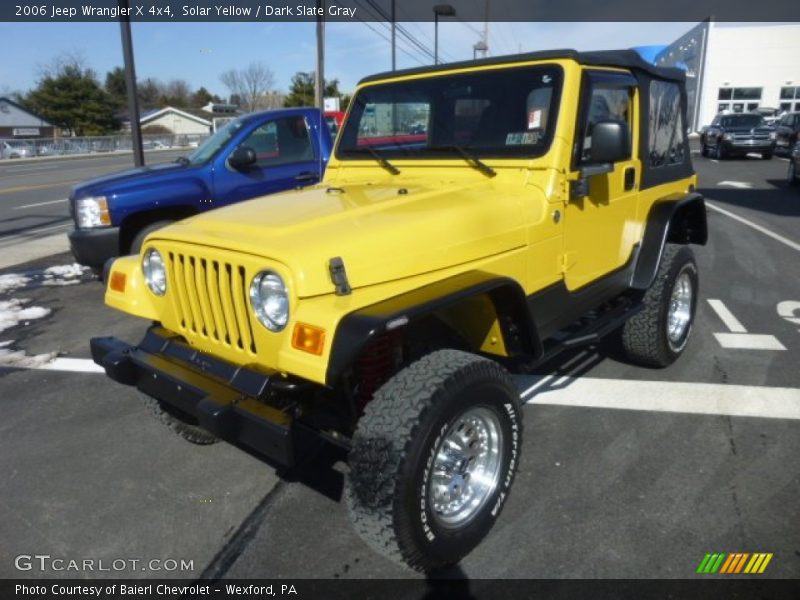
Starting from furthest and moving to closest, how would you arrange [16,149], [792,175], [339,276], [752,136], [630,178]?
1. [16,149]
2. [752,136]
3. [792,175]
4. [630,178]
5. [339,276]

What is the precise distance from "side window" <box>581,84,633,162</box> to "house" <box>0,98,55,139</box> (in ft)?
206

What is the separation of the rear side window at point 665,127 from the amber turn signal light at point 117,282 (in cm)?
339

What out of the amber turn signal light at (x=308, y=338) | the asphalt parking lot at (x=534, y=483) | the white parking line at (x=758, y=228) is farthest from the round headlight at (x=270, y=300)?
the white parking line at (x=758, y=228)

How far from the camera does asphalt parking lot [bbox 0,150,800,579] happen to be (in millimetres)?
2625

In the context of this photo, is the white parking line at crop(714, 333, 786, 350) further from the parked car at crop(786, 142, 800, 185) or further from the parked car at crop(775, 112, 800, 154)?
the parked car at crop(775, 112, 800, 154)

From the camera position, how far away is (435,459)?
239cm

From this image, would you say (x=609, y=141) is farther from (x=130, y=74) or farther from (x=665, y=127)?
(x=130, y=74)

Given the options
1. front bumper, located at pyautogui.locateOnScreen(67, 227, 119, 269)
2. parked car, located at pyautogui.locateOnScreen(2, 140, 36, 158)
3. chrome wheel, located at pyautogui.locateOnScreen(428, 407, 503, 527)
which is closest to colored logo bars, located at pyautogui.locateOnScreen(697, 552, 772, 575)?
chrome wheel, located at pyautogui.locateOnScreen(428, 407, 503, 527)

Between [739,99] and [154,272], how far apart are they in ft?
160

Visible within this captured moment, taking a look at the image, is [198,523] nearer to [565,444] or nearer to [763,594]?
[565,444]

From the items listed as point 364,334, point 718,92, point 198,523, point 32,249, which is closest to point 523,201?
point 364,334

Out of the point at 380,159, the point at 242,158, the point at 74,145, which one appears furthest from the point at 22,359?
the point at 74,145

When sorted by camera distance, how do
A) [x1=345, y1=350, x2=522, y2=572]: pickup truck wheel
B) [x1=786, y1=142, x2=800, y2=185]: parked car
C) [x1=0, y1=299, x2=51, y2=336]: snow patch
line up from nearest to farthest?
[x1=345, y1=350, x2=522, y2=572]: pickup truck wheel
[x1=0, y1=299, x2=51, y2=336]: snow patch
[x1=786, y1=142, x2=800, y2=185]: parked car

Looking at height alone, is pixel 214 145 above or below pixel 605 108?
below
